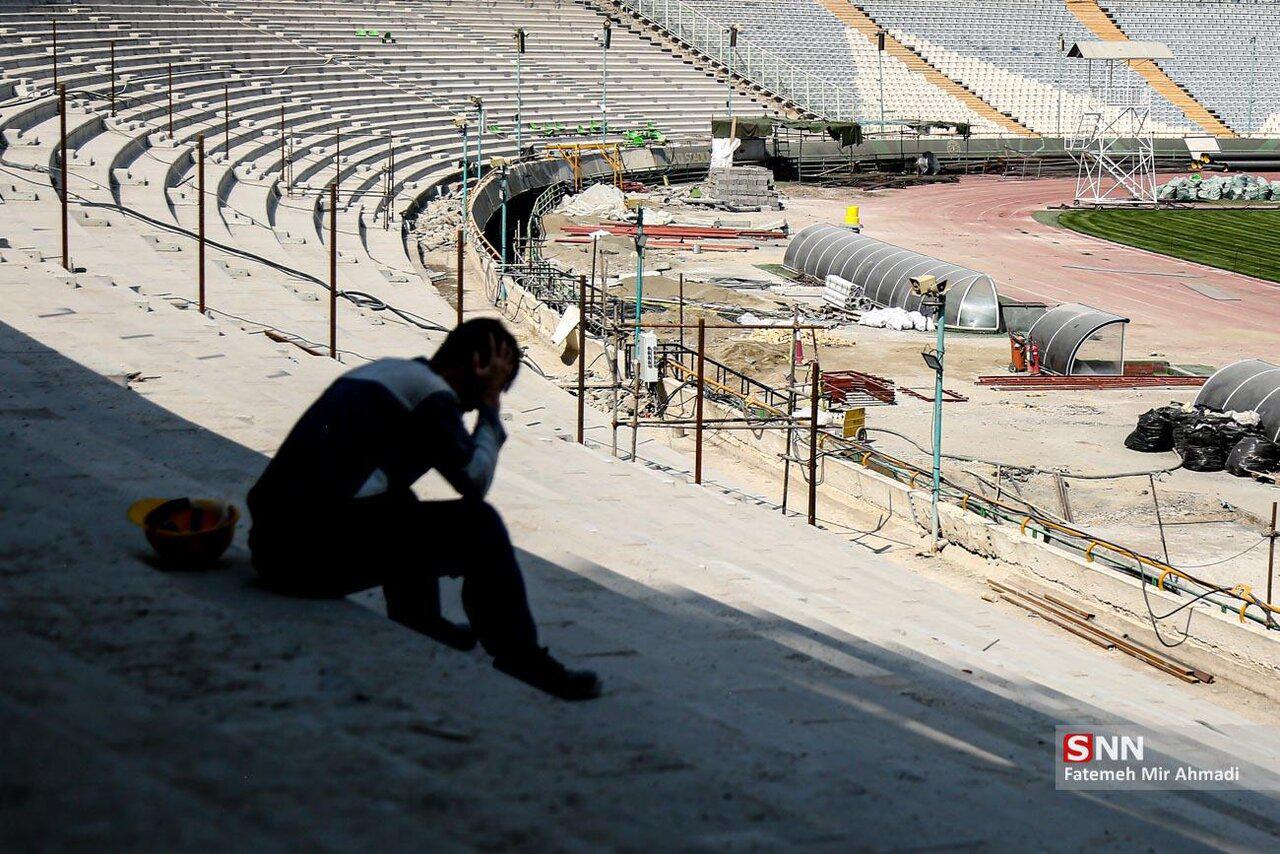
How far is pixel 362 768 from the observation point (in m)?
5.01

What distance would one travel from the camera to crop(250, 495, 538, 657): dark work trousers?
593cm

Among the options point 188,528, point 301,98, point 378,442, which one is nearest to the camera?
point 378,442

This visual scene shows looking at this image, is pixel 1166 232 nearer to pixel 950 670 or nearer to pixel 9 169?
pixel 9 169

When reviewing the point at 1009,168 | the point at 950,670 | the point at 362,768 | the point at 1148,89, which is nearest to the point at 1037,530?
the point at 950,670

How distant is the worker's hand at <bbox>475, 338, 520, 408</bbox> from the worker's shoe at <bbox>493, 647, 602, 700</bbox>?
1009mm

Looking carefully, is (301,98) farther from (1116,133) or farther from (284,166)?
(1116,133)

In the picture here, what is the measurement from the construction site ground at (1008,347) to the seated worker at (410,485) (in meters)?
12.0

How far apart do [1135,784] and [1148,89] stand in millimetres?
67448

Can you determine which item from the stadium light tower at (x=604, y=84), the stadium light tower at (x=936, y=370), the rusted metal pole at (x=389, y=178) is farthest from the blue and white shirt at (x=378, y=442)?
the stadium light tower at (x=604, y=84)

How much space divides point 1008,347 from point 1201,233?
21345mm

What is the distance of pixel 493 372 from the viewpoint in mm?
6078

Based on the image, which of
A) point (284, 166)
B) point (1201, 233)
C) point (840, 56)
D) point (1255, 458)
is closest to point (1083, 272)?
point (1201, 233)

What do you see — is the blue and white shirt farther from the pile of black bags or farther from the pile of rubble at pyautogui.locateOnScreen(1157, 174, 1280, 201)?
the pile of rubble at pyautogui.locateOnScreen(1157, 174, 1280, 201)

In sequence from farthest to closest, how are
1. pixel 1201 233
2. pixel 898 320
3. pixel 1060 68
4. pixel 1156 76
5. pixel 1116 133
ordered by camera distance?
pixel 1156 76
pixel 1060 68
pixel 1116 133
pixel 1201 233
pixel 898 320
